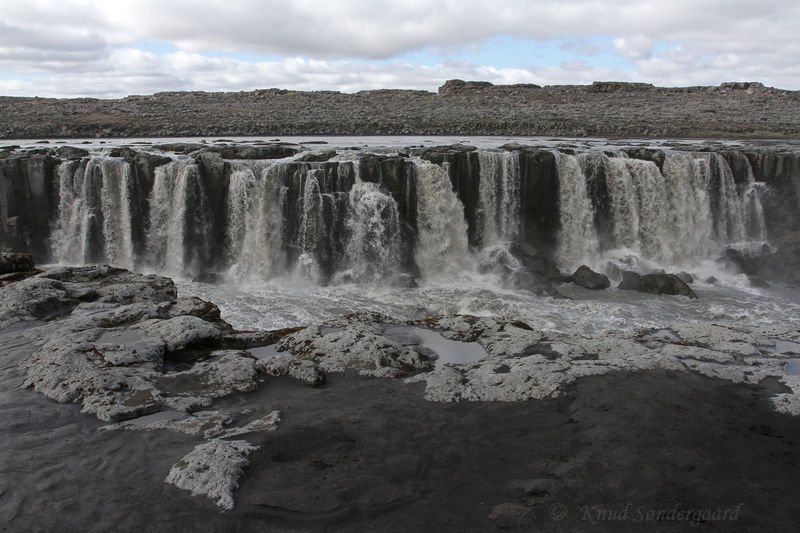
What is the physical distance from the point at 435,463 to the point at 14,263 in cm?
1290

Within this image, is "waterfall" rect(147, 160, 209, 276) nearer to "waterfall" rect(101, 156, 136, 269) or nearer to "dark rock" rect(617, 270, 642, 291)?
"waterfall" rect(101, 156, 136, 269)

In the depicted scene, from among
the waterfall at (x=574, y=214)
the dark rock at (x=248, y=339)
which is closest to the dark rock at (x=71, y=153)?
the dark rock at (x=248, y=339)

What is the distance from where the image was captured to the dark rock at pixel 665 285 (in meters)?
21.2

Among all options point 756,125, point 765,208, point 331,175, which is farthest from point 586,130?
point 331,175

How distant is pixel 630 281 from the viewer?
73.0 feet

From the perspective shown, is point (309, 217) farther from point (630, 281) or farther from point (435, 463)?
point (435, 463)

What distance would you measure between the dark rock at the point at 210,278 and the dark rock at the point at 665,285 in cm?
1538

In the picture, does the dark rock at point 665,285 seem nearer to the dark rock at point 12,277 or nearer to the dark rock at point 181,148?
the dark rock at point 181,148

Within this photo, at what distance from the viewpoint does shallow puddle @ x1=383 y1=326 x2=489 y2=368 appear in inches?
451

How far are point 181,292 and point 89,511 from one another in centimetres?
1474

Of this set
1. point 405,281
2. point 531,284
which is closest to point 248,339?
point 405,281

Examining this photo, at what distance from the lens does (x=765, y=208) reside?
85.1 ft

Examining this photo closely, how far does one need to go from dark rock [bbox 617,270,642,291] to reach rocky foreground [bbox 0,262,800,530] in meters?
9.11

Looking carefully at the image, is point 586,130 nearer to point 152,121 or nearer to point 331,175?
point 331,175
